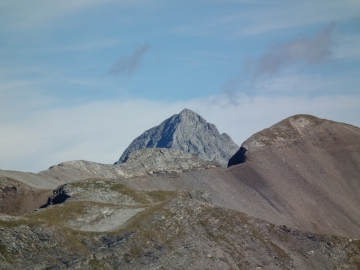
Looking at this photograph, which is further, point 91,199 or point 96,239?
point 91,199

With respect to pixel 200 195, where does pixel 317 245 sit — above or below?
below

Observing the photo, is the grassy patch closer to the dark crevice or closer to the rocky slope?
the dark crevice

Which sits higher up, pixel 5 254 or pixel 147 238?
pixel 147 238

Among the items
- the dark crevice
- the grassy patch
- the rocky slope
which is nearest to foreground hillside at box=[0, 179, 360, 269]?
the grassy patch

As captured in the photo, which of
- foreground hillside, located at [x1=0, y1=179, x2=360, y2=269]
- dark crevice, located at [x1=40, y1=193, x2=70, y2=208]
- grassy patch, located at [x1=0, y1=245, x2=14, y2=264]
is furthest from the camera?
dark crevice, located at [x1=40, y1=193, x2=70, y2=208]

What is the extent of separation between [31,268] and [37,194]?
245 ft

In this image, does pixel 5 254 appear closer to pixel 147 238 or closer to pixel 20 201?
pixel 147 238

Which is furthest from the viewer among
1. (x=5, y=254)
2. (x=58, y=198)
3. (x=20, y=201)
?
(x=20, y=201)

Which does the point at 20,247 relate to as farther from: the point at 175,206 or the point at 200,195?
the point at 200,195

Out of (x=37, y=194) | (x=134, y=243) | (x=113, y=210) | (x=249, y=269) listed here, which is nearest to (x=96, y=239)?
(x=134, y=243)

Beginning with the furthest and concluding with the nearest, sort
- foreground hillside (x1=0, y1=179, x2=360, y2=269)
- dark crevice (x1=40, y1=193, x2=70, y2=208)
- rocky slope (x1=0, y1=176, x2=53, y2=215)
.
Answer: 1. rocky slope (x1=0, y1=176, x2=53, y2=215)
2. dark crevice (x1=40, y1=193, x2=70, y2=208)
3. foreground hillside (x1=0, y1=179, x2=360, y2=269)

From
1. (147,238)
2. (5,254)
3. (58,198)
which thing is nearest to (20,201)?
(58,198)

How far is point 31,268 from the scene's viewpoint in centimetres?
12631

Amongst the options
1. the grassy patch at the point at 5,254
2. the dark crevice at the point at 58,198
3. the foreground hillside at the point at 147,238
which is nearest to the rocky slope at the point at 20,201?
the dark crevice at the point at 58,198
